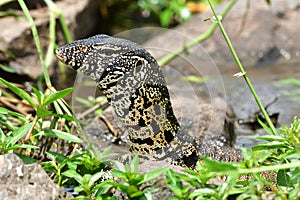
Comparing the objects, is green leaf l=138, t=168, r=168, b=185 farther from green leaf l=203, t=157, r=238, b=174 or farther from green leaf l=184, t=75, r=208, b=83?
green leaf l=184, t=75, r=208, b=83

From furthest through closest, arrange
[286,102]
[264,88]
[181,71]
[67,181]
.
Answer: [181,71], [264,88], [286,102], [67,181]

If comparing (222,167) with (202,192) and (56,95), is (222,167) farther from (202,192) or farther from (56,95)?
(56,95)

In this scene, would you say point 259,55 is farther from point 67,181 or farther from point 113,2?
point 67,181

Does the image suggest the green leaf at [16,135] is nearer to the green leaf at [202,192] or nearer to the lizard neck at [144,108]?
the lizard neck at [144,108]

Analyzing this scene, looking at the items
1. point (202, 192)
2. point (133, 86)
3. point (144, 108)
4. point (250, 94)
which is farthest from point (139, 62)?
point (250, 94)

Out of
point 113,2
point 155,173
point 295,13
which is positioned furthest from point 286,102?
point 113,2

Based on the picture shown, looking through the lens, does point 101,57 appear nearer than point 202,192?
No

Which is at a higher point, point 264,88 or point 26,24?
point 26,24

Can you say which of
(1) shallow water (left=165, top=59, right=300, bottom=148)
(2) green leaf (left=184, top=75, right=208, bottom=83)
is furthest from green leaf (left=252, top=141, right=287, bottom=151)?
(2) green leaf (left=184, top=75, right=208, bottom=83)
